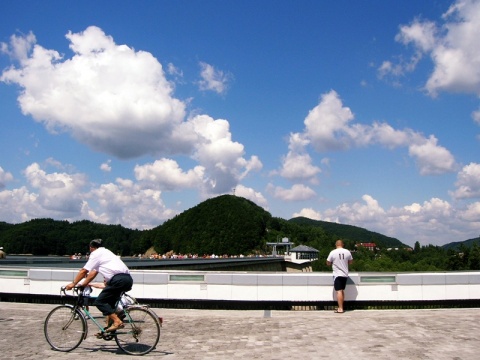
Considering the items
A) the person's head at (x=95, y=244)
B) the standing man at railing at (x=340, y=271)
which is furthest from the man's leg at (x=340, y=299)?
the person's head at (x=95, y=244)

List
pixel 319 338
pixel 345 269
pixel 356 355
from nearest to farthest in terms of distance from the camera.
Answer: pixel 356 355
pixel 319 338
pixel 345 269

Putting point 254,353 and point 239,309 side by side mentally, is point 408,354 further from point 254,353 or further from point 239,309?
point 239,309

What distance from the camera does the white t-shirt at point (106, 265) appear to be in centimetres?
752

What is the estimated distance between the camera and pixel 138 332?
750 centimetres

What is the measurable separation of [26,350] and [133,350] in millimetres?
1678

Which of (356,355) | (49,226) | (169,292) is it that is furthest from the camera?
(49,226)

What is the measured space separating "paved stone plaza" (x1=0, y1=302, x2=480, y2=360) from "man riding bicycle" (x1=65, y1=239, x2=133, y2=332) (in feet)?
1.99

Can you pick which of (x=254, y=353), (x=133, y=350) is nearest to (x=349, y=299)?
(x=254, y=353)

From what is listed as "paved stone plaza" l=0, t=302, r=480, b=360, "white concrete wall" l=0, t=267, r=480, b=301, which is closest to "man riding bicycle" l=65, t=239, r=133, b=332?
"paved stone plaza" l=0, t=302, r=480, b=360

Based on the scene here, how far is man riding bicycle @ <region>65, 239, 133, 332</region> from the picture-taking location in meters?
7.43

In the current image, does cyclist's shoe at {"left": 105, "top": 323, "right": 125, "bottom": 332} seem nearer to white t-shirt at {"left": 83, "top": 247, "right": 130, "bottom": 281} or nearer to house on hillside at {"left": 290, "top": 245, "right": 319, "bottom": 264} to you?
white t-shirt at {"left": 83, "top": 247, "right": 130, "bottom": 281}

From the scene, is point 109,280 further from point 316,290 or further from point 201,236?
point 201,236

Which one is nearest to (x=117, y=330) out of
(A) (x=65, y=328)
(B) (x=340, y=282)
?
(A) (x=65, y=328)

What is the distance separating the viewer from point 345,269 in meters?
11.5
